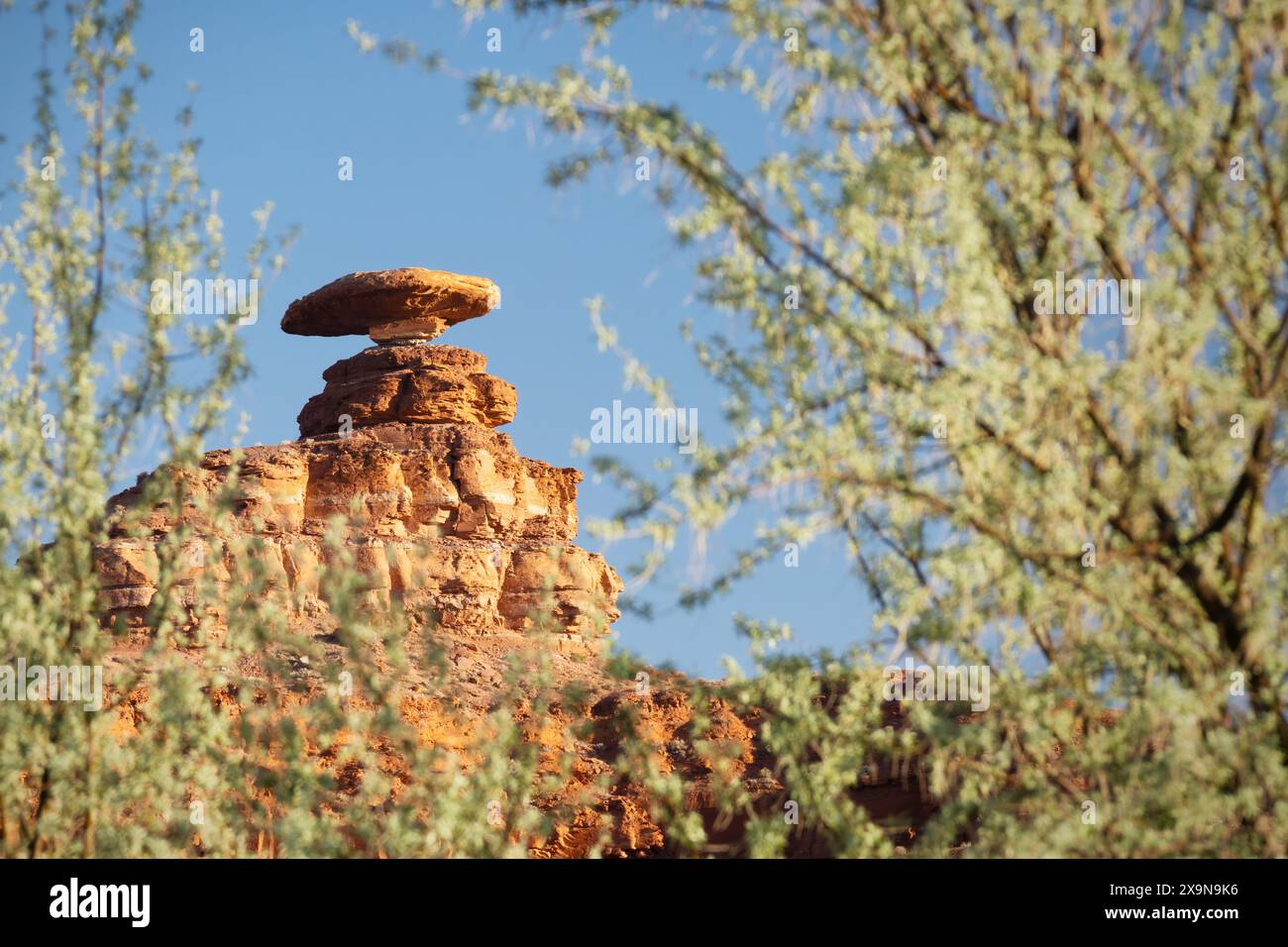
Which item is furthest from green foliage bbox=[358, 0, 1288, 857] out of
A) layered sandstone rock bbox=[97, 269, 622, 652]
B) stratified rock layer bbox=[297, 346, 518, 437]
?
stratified rock layer bbox=[297, 346, 518, 437]

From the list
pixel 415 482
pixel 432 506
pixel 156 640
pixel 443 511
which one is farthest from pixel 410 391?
pixel 156 640

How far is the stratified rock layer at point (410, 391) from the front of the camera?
148ft

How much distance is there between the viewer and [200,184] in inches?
Result: 393

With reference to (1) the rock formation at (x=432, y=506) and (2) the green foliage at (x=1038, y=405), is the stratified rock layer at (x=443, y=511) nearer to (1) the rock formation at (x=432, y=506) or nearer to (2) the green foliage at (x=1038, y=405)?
(1) the rock formation at (x=432, y=506)

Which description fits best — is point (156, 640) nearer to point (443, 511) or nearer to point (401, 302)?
point (443, 511)

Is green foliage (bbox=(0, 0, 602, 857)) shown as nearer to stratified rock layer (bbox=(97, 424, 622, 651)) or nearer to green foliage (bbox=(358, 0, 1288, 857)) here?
green foliage (bbox=(358, 0, 1288, 857))

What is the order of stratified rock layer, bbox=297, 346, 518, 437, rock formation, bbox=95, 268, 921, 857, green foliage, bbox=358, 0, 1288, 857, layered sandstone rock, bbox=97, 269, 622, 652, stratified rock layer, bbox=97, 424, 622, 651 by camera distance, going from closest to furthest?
green foliage, bbox=358, 0, 1288, 857, rock formation, bbox=95, 268, 921, 857, layered sandstone rock, bbox=97, 269, 622, 652, stratified rock layer, bbox=97, 424, 622, 651, stratified rock layer, bbox=297, 346, 518, 437

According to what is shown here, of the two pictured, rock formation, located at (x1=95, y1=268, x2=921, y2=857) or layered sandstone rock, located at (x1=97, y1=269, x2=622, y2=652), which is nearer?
rock formation, located at (x1=95, y1=268, x2=921, y2=857)

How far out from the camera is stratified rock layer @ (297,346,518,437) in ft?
148

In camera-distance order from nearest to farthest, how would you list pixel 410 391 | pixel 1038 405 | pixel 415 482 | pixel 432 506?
pixel 1038 405 < pixel 432 506 < pixel 415 482 < pixel 410 391

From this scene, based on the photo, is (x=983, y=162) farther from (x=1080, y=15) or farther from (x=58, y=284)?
(x=58, y=284)

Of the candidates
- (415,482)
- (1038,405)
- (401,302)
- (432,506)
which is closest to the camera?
(1038,405)

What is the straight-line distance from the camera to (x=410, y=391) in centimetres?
4547
